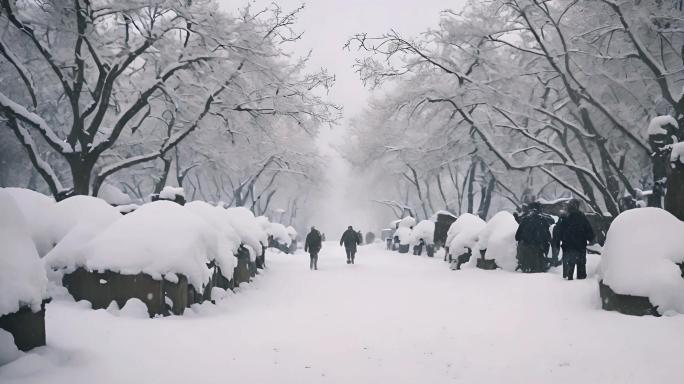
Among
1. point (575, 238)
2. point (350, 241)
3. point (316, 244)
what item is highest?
point (575, 238)

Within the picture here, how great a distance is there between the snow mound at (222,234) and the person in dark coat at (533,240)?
736 centimetres

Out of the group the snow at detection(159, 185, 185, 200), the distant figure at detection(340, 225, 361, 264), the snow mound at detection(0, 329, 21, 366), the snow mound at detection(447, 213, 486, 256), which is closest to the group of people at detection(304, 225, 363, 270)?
the distant figure at detection(340, 225, 361, 264)

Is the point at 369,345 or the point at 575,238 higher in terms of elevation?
the point at 575,238

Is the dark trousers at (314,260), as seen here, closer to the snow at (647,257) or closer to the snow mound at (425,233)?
the snow mound at (425,233)

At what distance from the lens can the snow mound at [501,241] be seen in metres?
13.1

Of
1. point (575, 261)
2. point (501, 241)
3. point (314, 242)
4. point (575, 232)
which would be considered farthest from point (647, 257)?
point (314, 242)

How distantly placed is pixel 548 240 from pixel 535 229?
0.49m

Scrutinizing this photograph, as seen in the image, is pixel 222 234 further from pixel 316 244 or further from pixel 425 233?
pixel 425 233

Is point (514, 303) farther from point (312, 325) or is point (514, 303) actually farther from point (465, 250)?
point (465, 250)

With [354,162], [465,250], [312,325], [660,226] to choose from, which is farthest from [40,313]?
[354,162]

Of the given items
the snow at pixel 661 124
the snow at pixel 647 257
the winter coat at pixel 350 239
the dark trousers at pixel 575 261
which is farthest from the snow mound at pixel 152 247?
the winter coat at pixel 350 239

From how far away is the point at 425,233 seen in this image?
25.1m

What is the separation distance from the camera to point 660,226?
22.8 feet

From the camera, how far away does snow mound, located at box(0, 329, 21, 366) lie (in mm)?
3963
